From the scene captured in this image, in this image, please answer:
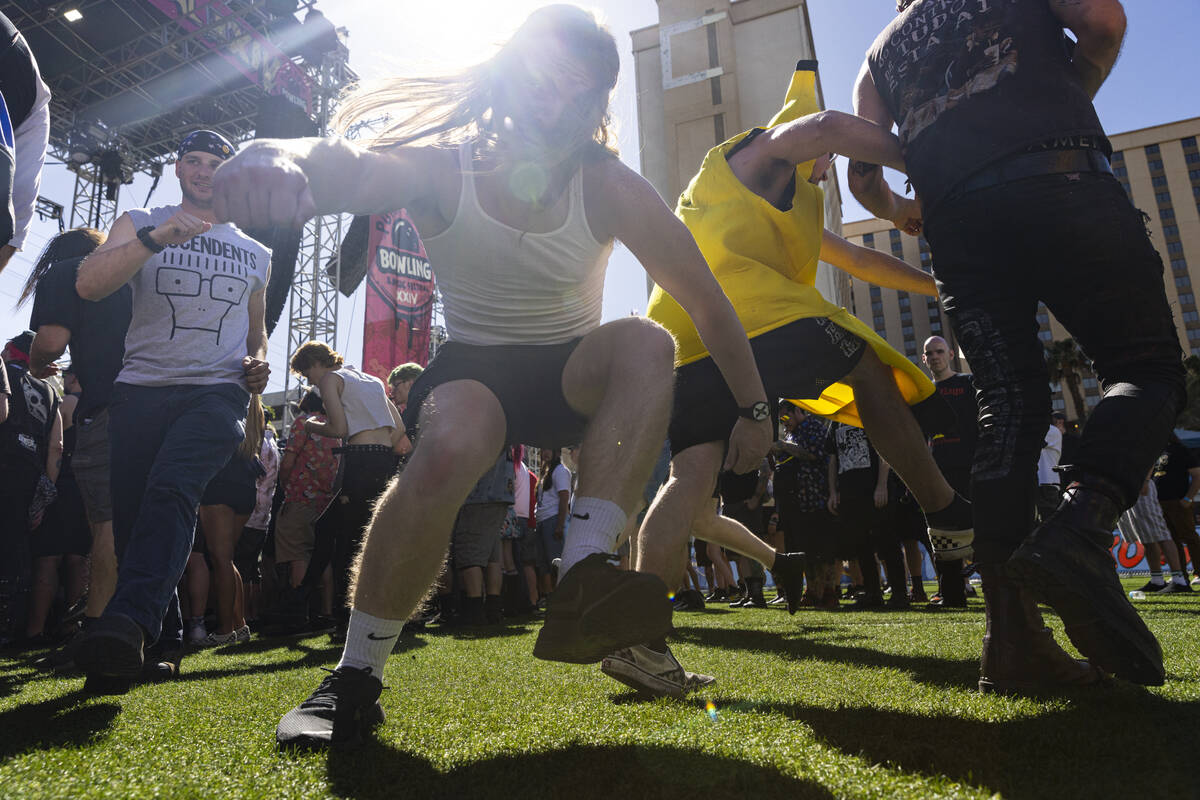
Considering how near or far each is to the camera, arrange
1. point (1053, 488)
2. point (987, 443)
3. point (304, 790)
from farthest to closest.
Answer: point (1053, 488), point (987, 443), point (304, 790)

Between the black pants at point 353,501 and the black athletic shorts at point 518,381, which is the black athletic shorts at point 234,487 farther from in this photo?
the black athletic shorts at point 518,381

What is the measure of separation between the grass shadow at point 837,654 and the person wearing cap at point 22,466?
3484 mm

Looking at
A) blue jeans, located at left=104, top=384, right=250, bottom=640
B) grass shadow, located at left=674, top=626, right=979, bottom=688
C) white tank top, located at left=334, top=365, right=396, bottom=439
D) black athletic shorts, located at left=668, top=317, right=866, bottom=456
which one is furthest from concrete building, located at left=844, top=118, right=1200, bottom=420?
blue jeans, located at left=104, top=384, right=250, bottom=640

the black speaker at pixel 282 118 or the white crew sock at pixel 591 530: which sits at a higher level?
the black speaker at pixel 282 118

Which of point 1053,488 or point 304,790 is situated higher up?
point 1053,488

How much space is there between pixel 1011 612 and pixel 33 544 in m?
5.86

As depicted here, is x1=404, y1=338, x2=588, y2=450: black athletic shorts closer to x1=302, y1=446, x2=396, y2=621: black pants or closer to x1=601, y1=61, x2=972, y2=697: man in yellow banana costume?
x1=601, y1=61, x2=972, y2=697: man in yellow banana costume

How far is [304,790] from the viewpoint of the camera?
1.17 metres

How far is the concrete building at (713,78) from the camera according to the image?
3438 centimetres

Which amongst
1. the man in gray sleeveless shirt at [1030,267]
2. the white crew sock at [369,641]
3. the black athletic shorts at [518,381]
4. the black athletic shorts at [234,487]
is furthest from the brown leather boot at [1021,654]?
the black athletic shorts at [234,487]

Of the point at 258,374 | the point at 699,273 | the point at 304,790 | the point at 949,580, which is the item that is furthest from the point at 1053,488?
the point at 304,790

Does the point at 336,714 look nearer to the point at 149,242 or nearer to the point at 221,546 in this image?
the point at 149,242

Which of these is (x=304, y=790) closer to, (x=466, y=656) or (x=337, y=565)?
(x=466, y=656)

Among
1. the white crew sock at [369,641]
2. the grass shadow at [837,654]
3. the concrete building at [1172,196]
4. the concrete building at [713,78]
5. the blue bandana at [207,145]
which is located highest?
the concrete building at [1172,196]
